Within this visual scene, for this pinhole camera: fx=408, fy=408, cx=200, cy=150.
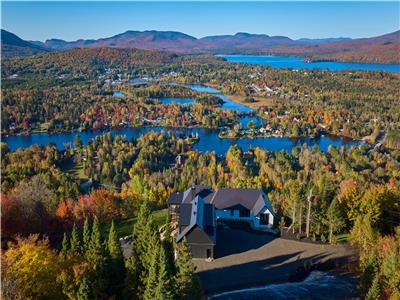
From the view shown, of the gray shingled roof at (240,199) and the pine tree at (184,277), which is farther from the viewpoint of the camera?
the gray shingled roof at (240,199)

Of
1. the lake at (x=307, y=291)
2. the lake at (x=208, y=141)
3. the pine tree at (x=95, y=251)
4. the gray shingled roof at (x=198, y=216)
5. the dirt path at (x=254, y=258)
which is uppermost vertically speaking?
the pine tree at (x=95, y=251)

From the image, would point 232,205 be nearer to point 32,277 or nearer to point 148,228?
point 148,228

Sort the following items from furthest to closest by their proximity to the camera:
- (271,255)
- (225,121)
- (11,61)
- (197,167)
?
1. (11,61)
2. (225,121)
3. (197,167)
4. (271,255)

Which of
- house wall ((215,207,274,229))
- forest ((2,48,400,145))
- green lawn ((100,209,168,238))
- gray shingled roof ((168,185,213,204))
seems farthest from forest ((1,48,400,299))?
gray shingled roof ((168,185,213,204))

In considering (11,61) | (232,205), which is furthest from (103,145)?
(11,61)

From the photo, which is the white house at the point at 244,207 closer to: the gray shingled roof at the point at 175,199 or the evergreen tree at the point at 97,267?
the gray shingled roof at the point at 175,199

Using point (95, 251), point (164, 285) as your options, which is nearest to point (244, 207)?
point (95, 251)

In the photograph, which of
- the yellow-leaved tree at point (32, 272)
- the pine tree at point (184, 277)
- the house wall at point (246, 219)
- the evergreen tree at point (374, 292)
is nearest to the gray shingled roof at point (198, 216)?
the house wall at point (246, 219)

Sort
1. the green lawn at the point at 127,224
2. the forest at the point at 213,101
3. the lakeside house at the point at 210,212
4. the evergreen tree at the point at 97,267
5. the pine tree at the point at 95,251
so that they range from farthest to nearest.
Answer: the forest at the point at 213,101, the green lawn at the point at 127,224, the lakeside house at the point at 210,212, the pine tree at the point at 95,251, the evergreen tree at the point at 97,267
